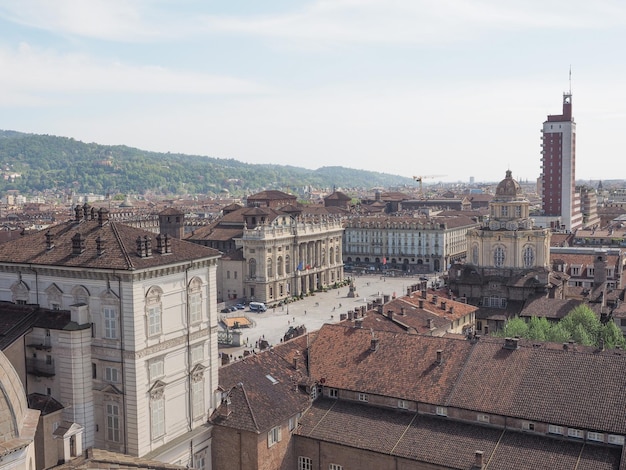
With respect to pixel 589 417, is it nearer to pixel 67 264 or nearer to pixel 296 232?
pixel 67 264

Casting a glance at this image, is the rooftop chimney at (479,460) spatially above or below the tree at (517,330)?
below

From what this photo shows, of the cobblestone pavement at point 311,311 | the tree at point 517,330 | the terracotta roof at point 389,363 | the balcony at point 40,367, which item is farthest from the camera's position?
the cobblestone pavement at point 311,311

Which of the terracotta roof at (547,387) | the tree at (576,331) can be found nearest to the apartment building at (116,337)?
the terracotta roof at (547,387)

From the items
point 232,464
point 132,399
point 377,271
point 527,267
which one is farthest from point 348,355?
point 377,271

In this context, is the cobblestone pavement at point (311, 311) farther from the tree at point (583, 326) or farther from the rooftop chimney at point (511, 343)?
the rooftop chimney at point (511, 343)

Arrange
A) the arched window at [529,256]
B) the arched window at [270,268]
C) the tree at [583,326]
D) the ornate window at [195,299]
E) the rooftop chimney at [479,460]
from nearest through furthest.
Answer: the rooftop chimney at [479,460], the ornate window at [195,299], the tree at [583,326], the arched window at [529,256], the arched window at [270,268]

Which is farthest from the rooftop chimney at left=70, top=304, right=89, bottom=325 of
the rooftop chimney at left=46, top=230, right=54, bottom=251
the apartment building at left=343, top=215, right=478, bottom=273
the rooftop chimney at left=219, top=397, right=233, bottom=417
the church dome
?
the apartment building at left=343, top=215, right=478, bottom=273

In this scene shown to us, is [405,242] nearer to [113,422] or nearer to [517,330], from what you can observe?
[517,330]

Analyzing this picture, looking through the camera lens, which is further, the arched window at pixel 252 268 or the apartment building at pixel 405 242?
the apartment building at pixel 405 242
